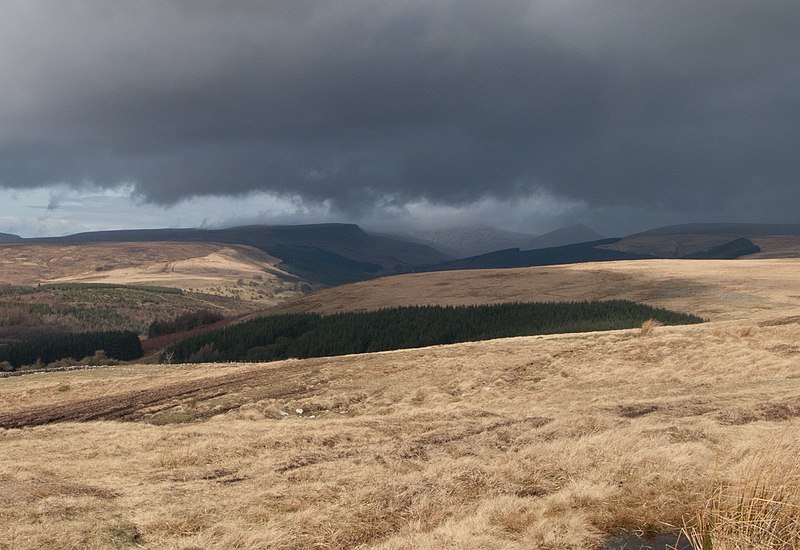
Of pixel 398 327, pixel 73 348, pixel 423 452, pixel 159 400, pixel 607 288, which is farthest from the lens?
pixel 73 348

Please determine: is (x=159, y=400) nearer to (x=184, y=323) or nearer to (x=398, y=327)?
(x=398, y=327)

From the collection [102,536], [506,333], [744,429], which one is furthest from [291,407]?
[506,333]

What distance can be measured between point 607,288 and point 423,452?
12082 cm

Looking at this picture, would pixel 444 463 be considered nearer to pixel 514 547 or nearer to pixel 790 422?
pixel 514 547

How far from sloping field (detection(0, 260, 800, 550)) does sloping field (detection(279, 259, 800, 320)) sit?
59.7 meters

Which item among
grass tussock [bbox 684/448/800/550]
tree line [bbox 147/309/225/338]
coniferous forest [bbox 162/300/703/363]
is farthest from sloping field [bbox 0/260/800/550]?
tree line [bbox 147/309/225/338]

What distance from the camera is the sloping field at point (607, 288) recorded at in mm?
94938

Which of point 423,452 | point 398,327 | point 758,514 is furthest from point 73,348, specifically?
point 758,514

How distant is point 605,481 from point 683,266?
164 meters

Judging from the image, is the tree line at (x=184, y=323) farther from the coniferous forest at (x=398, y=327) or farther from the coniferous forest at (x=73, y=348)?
the coniferous forest at (x=398, y=327)

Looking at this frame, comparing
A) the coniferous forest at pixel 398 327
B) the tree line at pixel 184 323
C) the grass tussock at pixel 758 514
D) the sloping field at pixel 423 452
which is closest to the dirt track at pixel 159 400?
the sloping field at pixel 423 452

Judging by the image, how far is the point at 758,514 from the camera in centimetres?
751

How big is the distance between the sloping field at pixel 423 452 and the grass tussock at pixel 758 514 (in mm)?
237

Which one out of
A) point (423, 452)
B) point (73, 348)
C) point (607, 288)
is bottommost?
point (73, 348)
